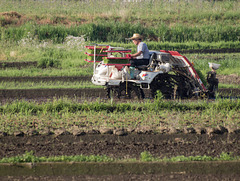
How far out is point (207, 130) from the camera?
303 inches

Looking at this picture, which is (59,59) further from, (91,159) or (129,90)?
(91,159)

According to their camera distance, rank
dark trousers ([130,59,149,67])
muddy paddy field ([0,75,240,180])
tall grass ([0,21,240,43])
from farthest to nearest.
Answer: tall grass ([0,21,240,43])
dark trousers ([130,59,149,67])
muddy paddy field ([0,75,240,180])

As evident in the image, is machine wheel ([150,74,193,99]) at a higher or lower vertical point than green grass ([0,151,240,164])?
higher

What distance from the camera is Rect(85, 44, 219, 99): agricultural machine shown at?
1085 cm

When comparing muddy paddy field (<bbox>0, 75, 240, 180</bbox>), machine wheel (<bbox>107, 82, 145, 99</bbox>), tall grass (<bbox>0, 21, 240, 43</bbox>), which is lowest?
muddy paddy field (<bbox>0, 75, 240, 180</bbox>)

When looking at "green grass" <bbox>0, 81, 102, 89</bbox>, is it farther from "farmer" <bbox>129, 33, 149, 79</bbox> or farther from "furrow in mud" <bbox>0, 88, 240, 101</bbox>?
"farmer" <bbox>129, 33, 149, 79</bbox>

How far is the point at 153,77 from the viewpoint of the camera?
35.7 ft

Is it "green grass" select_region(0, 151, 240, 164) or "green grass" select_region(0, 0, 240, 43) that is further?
"green grass" select_region(0, 0, 240, 43)

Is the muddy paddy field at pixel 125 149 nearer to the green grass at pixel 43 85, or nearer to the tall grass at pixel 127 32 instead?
the green grass at pixel 43 85

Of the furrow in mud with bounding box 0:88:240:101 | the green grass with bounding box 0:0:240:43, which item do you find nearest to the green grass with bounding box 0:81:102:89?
the furrow in mud with bounding box 0:88:240:101

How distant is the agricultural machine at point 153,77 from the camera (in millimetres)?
10852

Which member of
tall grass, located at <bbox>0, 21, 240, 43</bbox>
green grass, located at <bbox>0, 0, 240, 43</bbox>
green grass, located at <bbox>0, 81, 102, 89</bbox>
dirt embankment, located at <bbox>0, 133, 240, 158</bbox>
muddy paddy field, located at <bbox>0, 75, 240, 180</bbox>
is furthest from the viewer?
green grass, located at <bbox>0, 0, 240, 43</bbox>

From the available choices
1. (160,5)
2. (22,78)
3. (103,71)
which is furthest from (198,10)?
(103,71)

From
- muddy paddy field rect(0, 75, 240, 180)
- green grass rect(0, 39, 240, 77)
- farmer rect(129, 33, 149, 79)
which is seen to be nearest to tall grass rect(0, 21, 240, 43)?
green grass rect(0, 39, 240, 77)
